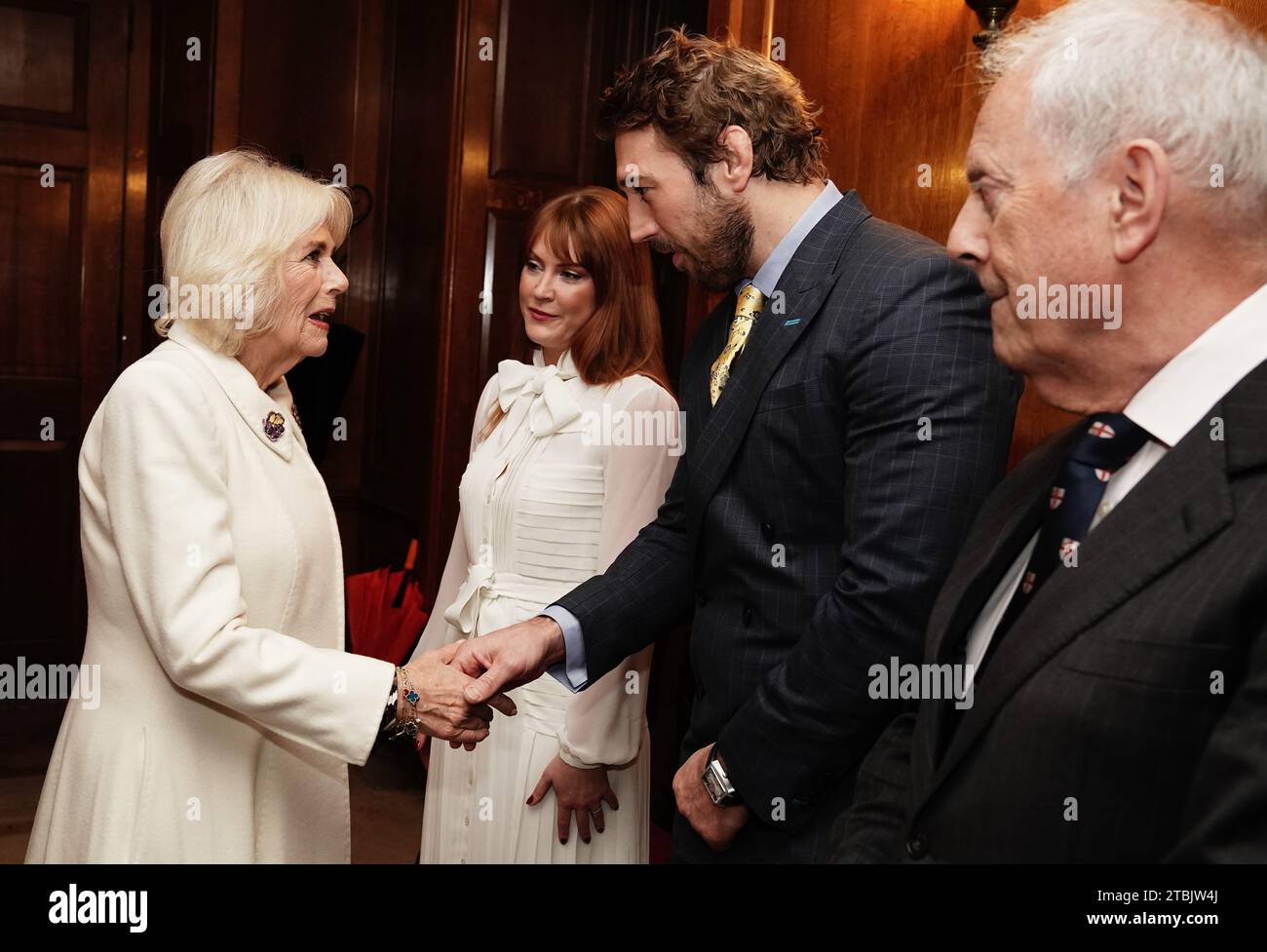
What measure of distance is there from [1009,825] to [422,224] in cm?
431

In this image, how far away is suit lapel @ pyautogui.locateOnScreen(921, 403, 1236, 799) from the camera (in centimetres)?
105

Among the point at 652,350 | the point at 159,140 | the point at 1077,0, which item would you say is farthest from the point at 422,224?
the point at 1077,0

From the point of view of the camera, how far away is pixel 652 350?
283cm

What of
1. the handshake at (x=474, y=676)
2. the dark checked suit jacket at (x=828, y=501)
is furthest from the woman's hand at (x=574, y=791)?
the dark checked suit jacket at (x=828, y=501)

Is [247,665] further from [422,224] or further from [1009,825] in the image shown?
[422,224]

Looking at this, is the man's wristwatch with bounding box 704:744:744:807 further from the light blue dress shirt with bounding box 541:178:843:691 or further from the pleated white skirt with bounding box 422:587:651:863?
the pleated white skirt with bounding box 422:587:651:863

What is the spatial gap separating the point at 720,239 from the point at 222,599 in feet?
3.35

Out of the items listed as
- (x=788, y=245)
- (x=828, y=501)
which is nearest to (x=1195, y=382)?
(x=828, y=501)

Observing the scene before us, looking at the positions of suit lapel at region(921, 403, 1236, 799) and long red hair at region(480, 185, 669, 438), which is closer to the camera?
suit lapel at region(921, 403, 1236, 799)

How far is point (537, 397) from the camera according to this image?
2.82 metres

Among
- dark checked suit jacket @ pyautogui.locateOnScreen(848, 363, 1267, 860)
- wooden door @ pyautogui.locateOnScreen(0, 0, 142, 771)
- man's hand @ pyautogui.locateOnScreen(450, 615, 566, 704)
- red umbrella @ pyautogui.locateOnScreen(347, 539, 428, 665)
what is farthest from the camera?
wooden door @ pyautogui.locateOnScreen(0, 0, 142, 771)

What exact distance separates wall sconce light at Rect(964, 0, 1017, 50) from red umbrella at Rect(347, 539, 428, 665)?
7.85 ft

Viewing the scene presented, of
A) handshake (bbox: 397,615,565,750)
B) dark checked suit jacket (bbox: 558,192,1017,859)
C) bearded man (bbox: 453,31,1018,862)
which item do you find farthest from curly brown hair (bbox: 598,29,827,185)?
handshake (bbox: 397,615,565,750)
